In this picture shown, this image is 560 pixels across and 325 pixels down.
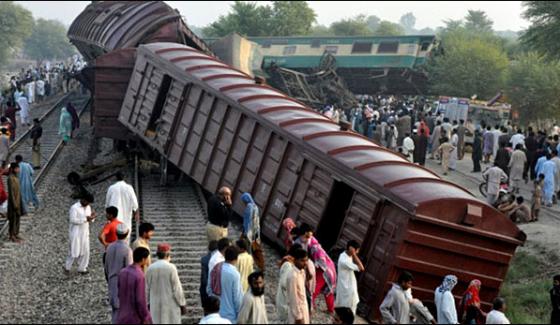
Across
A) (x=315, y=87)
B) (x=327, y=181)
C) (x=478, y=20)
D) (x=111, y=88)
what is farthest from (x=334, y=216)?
(x=478, y=20)

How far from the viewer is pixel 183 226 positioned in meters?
14.6

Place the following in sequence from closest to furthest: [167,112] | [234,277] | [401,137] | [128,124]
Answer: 1. [234,277]
2. [167,112]
3. [128,124]
4. [401,137]

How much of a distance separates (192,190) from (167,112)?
7.11 ft

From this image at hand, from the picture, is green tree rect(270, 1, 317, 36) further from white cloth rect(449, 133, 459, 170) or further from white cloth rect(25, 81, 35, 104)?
white cloth rect(449, 133, 459, 170)

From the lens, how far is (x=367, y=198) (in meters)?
10.9

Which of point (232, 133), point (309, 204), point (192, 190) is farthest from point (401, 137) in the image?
point (309, 204)

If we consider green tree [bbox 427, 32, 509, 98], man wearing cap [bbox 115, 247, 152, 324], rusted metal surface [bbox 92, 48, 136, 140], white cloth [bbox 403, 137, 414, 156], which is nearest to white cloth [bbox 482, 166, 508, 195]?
white cloth [bbox 403, 137, 414, 156]

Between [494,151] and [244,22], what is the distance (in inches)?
1737

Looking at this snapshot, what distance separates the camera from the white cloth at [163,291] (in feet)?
27.2

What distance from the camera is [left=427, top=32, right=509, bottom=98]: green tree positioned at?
41.5 metres

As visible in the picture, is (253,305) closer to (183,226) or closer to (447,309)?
(447,309)

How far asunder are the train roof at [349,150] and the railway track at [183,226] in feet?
7.69

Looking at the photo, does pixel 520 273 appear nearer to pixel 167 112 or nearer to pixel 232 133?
pixel 232 133

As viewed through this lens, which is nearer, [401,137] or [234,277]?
[234,277]
